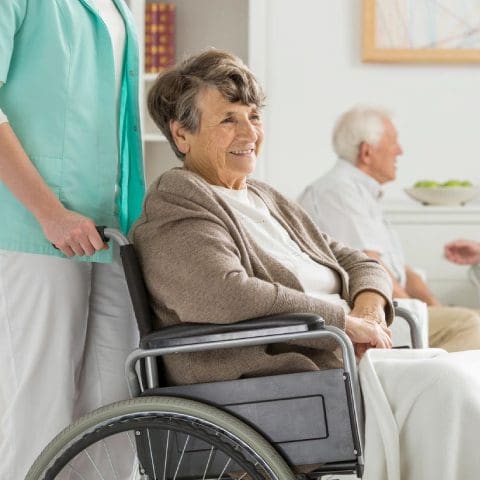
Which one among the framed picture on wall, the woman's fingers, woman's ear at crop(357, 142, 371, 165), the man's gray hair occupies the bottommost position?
the woman's fingers

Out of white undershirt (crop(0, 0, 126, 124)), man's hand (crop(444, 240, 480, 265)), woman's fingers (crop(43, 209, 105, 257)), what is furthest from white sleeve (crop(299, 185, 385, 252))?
woman's fingers (crop(43, 209, 105, 257))

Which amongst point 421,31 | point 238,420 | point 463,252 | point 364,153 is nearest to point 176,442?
point 238,420

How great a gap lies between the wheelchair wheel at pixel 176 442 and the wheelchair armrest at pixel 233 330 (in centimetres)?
10

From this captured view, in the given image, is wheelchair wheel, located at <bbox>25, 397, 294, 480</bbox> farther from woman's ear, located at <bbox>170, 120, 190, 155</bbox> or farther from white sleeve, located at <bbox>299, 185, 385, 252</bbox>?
white sleeve, located at <bbox>299, 185, 385, 252</bbox>

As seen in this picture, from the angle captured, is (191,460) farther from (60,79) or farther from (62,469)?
(60,79)

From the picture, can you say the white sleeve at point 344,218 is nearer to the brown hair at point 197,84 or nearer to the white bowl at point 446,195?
the white bowl at point 446,195

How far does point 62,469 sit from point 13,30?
83 centimetres

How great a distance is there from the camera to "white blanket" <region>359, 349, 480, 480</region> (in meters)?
1.73

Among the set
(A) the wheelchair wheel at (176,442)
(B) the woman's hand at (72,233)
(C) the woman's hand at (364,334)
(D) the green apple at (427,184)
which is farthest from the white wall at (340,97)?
(A) the wheelchair wheel at (176,442)

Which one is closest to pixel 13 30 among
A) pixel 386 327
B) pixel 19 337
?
pixel 19 337

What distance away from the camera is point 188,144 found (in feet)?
7.34

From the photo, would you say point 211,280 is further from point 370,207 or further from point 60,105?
point 370,207

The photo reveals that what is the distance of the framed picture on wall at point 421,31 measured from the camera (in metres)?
4.57

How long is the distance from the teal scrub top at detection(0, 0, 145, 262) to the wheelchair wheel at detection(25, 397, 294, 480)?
35 cm
